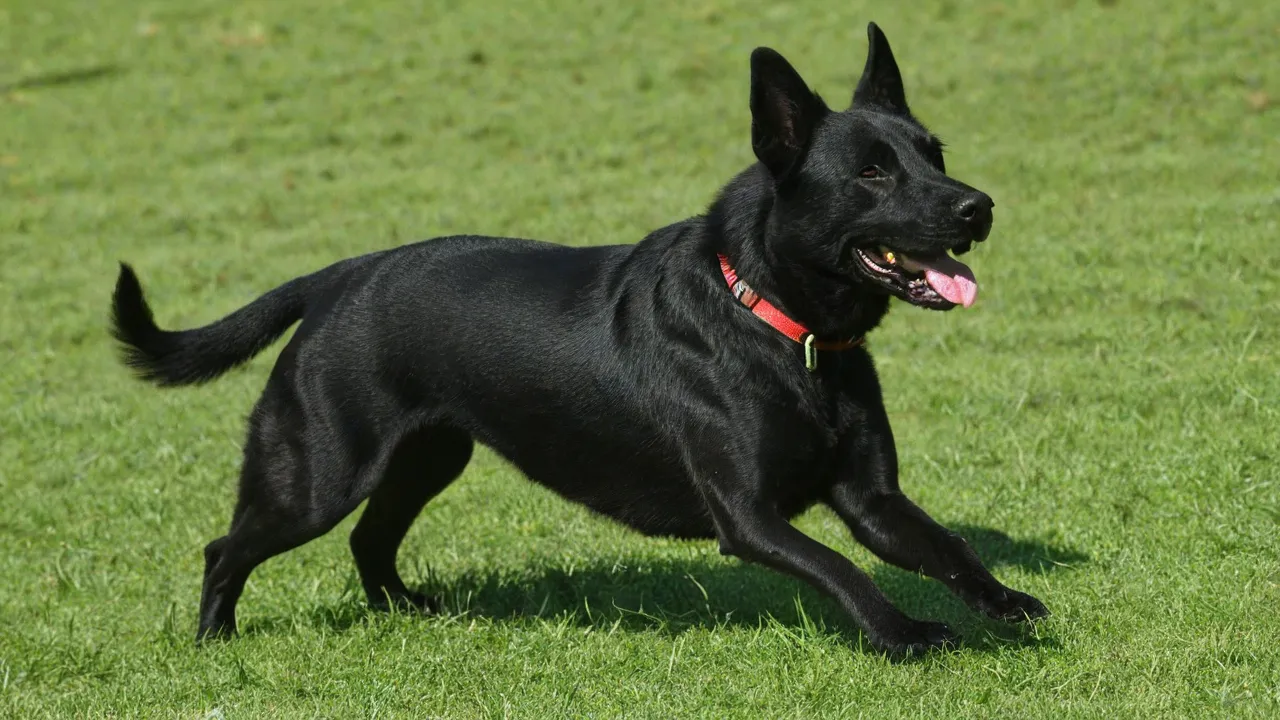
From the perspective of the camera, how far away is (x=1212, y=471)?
6.37 meters

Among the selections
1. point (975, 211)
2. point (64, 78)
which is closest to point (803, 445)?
point (975, 211)

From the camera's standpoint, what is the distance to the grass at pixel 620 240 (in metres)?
4.96

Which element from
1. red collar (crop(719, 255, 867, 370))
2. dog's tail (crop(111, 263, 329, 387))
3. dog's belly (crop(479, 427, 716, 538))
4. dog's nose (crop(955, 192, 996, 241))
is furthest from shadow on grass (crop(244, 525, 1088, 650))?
dog's nose (crop(955, 192, 996, 241))

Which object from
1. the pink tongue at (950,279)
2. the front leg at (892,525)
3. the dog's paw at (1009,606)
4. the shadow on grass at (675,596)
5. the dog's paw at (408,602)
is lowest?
the dog's paw at (408,602)

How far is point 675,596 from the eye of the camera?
19.1ft

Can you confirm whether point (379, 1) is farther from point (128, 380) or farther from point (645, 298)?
point (645, 298)

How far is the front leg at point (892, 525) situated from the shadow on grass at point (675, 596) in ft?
1.34

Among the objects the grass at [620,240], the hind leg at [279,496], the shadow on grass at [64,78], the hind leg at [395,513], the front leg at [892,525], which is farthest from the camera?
the shadow on grass at [64,78]

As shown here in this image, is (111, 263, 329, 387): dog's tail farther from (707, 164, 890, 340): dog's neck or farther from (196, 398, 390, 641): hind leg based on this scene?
(707, 164, 890, 340): dog's neck

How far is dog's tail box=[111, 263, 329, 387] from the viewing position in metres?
6.03

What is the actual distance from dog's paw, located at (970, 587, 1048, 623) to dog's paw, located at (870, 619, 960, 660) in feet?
0.49

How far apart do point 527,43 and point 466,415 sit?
41.4ft

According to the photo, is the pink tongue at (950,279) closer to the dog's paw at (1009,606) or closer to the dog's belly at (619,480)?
the dog's paw at (1009,606)

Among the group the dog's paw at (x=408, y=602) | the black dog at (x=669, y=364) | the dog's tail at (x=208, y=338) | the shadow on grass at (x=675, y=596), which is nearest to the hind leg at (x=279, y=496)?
the black dog at (x=669, y=364)
